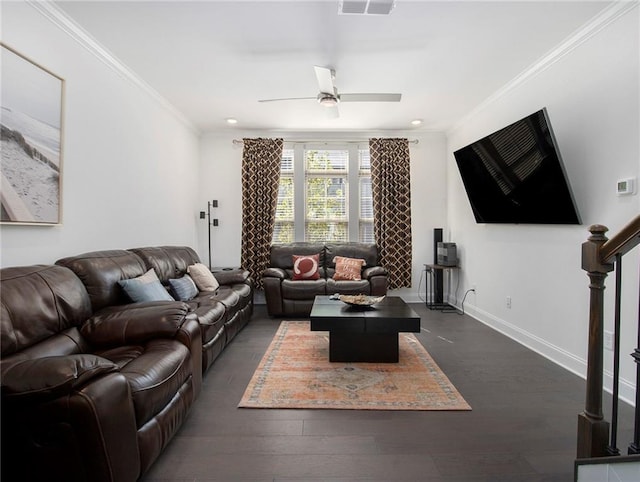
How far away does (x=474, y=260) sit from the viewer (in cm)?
454

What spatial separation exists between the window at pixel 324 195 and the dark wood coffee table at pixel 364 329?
2.47 metres

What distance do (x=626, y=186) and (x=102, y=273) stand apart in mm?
3715

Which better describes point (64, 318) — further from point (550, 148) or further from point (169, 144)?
point (550, 148)

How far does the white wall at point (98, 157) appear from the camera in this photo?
2.19 metres

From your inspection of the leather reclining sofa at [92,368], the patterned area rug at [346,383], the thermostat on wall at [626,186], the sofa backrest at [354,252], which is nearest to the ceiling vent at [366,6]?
the thermostat on wall at [626,186]

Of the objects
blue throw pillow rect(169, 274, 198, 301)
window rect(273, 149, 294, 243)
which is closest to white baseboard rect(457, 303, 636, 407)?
window rect(273, 149, 294, 243)

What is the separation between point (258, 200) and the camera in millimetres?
5254

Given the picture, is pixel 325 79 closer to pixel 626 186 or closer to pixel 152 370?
pixel 626 186

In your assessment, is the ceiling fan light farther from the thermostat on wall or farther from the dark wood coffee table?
the thermostat on wall

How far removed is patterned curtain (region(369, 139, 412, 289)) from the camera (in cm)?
529

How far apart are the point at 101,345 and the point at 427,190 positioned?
4883 millimetres

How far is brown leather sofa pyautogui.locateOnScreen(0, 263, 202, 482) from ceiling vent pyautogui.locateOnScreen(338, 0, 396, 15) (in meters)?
2.23

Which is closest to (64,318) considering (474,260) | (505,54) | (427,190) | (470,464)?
(470,464)

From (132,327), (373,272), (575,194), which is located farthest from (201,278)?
(575,194)
